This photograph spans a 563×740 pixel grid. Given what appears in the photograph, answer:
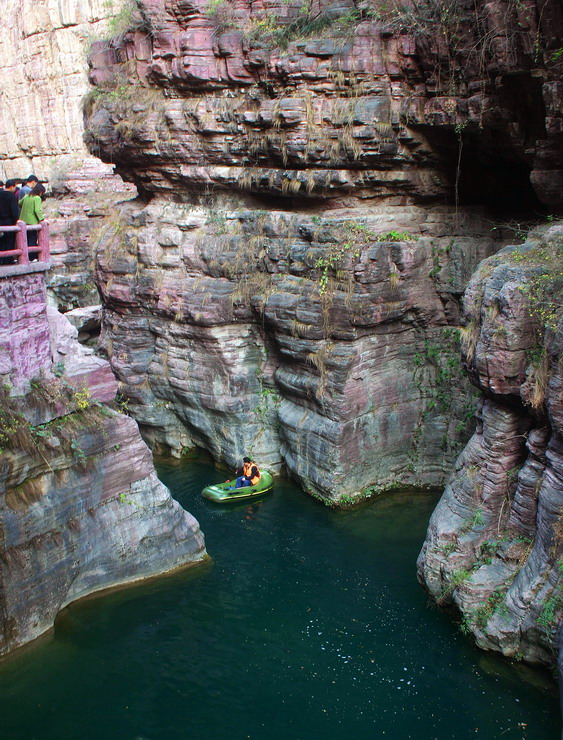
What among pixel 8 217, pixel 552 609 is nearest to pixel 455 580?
pixel 552 609

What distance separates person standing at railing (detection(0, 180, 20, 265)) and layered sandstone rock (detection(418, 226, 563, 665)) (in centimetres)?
762

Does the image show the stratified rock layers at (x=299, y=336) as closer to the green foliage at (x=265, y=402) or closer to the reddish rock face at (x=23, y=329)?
the green foliage at (x=265, y=402)

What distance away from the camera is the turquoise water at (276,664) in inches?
403

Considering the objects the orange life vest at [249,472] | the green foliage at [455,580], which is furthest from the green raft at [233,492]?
the green foliage at [455,580]

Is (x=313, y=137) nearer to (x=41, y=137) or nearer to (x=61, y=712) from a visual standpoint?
(x=61, y=712)

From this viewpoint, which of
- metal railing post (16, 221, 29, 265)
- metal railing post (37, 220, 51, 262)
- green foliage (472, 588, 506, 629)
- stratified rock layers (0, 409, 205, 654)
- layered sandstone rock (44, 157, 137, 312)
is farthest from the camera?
layered sandstone rock (44, 157, 137, 312)

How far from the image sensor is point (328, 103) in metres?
15.2

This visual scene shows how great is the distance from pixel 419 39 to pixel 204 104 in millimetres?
5174

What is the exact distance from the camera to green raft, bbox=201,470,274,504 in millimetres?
16172

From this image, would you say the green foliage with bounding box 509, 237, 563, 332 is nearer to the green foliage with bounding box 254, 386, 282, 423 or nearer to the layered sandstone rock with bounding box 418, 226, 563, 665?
the layered sandstone rock with bounding box 418, 226, 563, 665

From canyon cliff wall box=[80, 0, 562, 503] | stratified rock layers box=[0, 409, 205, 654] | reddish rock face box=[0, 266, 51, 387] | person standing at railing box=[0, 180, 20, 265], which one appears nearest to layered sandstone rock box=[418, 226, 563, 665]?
canyon cliff wall box=[80, 0, 562, 503]

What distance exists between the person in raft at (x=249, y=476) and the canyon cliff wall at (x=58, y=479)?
10.6 ft

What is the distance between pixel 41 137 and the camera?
37.6 meters

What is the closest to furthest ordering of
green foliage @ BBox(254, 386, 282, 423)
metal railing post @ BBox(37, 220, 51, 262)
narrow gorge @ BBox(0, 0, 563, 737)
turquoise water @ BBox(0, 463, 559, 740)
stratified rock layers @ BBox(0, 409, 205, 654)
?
turquoise water @ BBox(0, 463, 559, 740) → narrow gorge @ BBox(0, 0, 563, 737) → stratified rock layers @ BBox(0, 409, 205, 654) → metal railing post @ BBox(37, 220, 51, 262) → green foliage @ BBox(254, 386, 282, 423)
